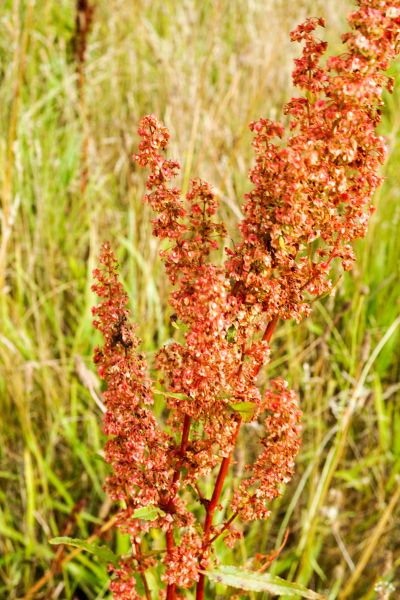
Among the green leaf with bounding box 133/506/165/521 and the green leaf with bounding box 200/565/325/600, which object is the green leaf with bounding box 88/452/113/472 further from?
the green leaf with bounding box 200/565/325/600

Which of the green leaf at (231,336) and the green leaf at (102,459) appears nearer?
the green leaf at (231,336)

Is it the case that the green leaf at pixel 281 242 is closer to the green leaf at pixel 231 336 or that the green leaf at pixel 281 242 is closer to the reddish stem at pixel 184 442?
the green leaf at pixel 231 336

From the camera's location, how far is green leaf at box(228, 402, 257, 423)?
0.85m

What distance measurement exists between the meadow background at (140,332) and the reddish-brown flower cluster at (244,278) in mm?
639

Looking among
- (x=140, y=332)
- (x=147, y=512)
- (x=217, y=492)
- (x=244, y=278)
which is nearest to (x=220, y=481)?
(x=217, y=492)

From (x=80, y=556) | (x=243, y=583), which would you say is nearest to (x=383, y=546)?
(x=80, y=556)

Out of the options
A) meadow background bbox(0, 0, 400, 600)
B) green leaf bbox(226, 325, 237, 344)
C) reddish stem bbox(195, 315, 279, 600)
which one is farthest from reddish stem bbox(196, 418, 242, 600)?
meadow background bbox(0, 0, 400, 600)

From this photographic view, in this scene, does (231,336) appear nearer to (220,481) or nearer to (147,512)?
(220,481)

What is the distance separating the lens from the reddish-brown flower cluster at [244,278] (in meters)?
0.75

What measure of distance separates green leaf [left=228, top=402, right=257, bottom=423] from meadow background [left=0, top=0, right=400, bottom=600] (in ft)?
2.52

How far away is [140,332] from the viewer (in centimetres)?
249

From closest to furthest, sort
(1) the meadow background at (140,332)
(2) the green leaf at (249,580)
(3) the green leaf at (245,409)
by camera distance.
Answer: (3) the green leaf at (245,409), (2) the green leaf at (249,580), (1) the meadow background at (140,332)

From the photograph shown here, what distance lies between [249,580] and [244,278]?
58 cm

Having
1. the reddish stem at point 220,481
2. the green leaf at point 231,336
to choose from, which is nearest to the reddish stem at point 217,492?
the reddish stem at point 220,481
